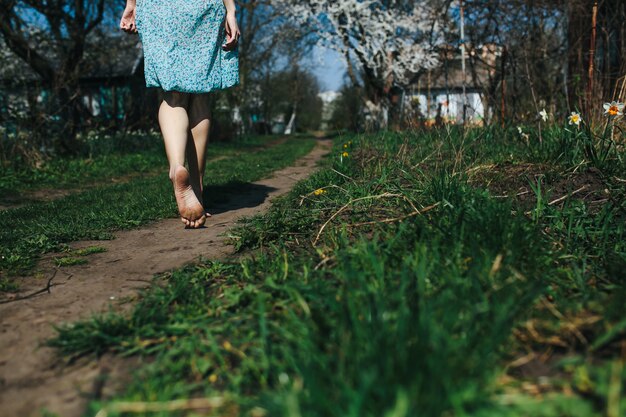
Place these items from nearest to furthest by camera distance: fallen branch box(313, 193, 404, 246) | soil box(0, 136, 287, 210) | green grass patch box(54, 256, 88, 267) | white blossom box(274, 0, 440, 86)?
fallen branch box(313, 193, 404, 246), green grass patch box(54, 256, 88, 267), soil box(0, 136, 287, 210), white blossom box(274, 0, 440, 86)

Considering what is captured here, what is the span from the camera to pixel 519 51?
7020mm

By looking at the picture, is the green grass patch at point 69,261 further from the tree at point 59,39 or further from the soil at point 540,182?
the tree at point 59,39

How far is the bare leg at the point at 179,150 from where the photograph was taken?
2.72 metres

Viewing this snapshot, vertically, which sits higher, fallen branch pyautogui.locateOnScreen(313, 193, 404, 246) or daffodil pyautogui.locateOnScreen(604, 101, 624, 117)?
daffodil pyautogui.locateOnScreen(604, 101, 624, 117)

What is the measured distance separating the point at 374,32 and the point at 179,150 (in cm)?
1675

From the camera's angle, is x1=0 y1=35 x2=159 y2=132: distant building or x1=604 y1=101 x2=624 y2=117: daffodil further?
x1=0 y1=35 x2=159 y2=132: distant building

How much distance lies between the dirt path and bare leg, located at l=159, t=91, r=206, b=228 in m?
0.11

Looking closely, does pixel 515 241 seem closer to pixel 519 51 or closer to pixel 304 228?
pixel 304 228

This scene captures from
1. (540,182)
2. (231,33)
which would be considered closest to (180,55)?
(231,33)

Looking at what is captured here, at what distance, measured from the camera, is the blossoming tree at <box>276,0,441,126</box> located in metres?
18.0

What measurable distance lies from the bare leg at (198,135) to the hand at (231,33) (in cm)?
34

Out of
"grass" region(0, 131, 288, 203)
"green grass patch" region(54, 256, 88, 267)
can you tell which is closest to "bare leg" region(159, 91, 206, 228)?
"green grass patch" region(54, 256, 88, 267)

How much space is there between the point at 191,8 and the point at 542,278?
97.1 inches

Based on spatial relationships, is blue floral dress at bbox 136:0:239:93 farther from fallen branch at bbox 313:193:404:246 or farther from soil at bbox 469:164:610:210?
soil at bbox 469:164:610:210
